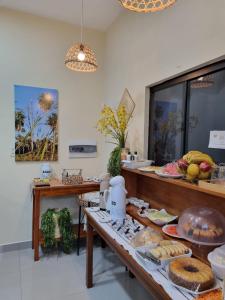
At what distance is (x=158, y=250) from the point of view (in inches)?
50.4

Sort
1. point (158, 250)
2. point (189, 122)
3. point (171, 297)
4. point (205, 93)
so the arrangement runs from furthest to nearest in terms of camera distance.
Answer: point (189, 122)
point (205, 93)
point (158, 250)
point (171, 297)

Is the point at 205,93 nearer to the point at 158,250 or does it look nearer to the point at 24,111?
the point at 158,250

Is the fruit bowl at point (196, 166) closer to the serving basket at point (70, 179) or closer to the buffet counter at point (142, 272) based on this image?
the buffet counter at point (142, 272)

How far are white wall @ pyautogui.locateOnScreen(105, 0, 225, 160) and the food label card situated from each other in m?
0.51

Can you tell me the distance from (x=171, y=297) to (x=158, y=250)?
0.95 feet

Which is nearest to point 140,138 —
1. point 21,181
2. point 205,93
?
point 205,93

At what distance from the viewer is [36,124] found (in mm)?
2953

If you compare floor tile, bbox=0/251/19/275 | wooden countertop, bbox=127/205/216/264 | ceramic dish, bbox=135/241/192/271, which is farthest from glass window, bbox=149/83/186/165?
floor tile, bbox=0/251/19/275

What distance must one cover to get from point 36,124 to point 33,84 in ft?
1.67

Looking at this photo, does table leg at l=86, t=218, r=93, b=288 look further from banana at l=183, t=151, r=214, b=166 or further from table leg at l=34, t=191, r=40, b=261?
banana at l=183, t=151, r=214, b=166

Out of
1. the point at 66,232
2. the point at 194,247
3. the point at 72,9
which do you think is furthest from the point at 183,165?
the point at 72,9

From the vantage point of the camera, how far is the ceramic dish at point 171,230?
61.0 inches

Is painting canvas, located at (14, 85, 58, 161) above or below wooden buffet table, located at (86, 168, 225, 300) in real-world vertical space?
above

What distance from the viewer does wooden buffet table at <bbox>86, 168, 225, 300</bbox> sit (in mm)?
1230
